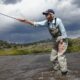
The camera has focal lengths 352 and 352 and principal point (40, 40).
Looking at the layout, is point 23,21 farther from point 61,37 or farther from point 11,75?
point 11,75

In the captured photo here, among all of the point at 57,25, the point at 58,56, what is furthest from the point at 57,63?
the point at 57,25

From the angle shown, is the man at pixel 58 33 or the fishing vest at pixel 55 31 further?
the fishing vest at pixel 55 31

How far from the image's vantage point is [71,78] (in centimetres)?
1415

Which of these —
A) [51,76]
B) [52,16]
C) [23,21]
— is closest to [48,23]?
[52,16]

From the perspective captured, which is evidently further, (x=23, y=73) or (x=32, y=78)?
(x=23, y=73)

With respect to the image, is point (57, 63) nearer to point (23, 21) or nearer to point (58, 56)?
point (58, 56)

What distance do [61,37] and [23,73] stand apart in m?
2.69

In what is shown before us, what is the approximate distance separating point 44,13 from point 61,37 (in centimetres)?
132

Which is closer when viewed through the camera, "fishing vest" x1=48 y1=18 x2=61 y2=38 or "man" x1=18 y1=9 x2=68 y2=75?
"man" x1=18 y1=9 x2=68 y2=75

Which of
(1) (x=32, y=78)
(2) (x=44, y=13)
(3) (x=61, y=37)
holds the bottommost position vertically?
(1) (x=32, y=78)

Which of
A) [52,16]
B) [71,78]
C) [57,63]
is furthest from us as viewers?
[57,63]

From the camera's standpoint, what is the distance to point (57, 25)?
50.2 ft

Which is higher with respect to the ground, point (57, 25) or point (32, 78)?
point (57, 25)

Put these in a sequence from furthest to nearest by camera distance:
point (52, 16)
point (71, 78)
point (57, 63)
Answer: point (57, 63) < point (52, 16) < point (71, 78)
